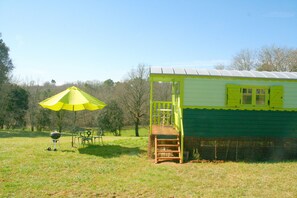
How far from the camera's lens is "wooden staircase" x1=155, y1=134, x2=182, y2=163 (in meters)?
9.56

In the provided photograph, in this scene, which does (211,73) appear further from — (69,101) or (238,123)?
(69,101)

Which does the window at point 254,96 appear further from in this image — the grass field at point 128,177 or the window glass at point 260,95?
the grass field at point 128,177

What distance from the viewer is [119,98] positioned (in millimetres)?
35562

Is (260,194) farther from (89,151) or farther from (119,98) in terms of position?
(119,98)

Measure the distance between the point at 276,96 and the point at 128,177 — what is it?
22.5 feet

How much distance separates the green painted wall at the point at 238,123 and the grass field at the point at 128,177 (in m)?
1.33

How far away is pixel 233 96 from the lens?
10219mm

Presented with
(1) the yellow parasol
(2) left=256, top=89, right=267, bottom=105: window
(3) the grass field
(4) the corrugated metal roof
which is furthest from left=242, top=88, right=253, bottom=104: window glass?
(1) the yellow parasol

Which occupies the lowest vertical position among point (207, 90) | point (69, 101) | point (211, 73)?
point (69, 101)

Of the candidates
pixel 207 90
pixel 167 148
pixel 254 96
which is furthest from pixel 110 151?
pixel 254 96

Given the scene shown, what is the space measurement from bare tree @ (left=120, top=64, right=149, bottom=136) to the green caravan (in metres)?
23.2

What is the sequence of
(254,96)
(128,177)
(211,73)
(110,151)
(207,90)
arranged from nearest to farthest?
(128,177) < (207,90) < (211,73) < (254,96) < (110,151)

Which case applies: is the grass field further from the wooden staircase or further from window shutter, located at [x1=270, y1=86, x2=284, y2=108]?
window shutter, located at [x1=270, y1=86, x2=284, y2=108]

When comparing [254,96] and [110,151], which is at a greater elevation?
[254,96]
